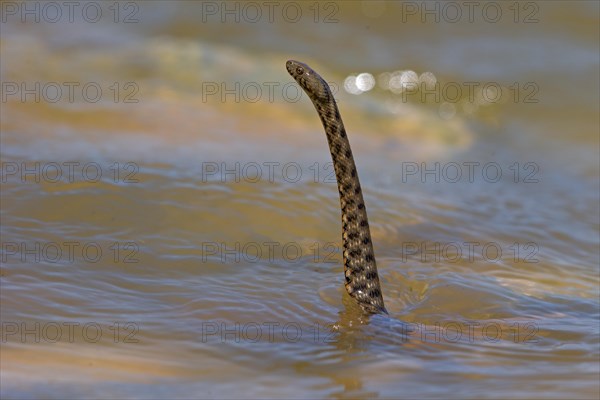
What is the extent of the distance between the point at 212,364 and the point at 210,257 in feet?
4.83

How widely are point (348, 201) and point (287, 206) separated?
188cm

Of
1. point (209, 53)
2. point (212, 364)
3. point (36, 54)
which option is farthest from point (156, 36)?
point (212, 364)

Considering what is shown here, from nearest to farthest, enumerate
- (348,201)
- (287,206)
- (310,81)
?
(310,81), (348,201), (287,206)

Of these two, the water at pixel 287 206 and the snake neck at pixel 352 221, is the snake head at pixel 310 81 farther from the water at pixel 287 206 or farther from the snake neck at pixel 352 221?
the water at pixel 287 206

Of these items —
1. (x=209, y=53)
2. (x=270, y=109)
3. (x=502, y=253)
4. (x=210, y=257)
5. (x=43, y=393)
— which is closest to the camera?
(x=43, y=393)

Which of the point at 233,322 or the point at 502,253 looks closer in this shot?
the point at 233,322

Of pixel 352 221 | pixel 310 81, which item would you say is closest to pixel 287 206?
pixel 352 221

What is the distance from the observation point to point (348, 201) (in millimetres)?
4121

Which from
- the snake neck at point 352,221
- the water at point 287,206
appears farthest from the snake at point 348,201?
the water at point 287,206

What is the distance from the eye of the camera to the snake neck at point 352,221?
400 centimetres

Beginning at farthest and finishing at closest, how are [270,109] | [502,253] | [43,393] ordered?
1. [270,109]
2. [502,253]
3. [43,393]

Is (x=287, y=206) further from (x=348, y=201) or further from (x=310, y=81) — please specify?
(x=310, y=81)

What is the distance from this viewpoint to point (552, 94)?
9.36 meters

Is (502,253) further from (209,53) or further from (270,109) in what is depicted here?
(209,53)
